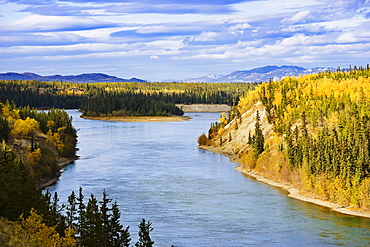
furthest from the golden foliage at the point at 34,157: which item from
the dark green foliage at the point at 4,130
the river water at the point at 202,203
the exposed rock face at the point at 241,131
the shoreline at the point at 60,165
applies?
the exposed rock face at the point at 241,131

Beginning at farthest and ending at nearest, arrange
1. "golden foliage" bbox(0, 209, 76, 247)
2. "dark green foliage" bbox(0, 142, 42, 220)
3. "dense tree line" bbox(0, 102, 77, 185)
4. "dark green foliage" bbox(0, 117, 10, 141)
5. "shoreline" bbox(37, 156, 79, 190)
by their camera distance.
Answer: "dark green foliage" bbox(0, 117, 10, 141) < "dense tree line" bbox(0, 102, 77, 185) < "shoreline" bbox(37, 156, 79, 190) < "dark green foliage" bbox(0, 142, 42, 220) < "golden foliage" bbox(0, 209, 76, 247)

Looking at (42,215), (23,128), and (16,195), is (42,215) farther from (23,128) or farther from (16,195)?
(23,128)

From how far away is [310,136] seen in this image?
234 feet

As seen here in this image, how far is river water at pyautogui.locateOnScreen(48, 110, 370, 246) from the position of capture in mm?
43656

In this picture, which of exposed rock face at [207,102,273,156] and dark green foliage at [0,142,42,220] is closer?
dark green foliage at [0,142,42,220]

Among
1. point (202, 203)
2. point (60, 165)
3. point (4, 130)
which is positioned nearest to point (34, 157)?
point (4, 130)

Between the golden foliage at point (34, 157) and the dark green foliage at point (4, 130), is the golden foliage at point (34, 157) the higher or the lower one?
the lower one

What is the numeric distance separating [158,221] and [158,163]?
35881 millimetres

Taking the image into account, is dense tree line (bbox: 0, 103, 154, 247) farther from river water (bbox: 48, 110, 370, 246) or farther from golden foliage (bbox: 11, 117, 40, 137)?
golden foliage (bbox: 11, 117, 40, 137)

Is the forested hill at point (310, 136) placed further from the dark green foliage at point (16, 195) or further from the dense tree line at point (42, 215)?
the dark green foliage at point (16, 195)

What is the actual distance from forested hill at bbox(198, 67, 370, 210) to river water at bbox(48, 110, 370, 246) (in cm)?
349

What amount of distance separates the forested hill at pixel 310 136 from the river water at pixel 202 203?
3.49 m

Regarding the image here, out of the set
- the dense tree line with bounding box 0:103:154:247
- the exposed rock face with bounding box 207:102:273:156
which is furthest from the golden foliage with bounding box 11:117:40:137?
the exposed rock face with bounding box 207:102:273:156

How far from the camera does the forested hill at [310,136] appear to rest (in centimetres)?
5694
